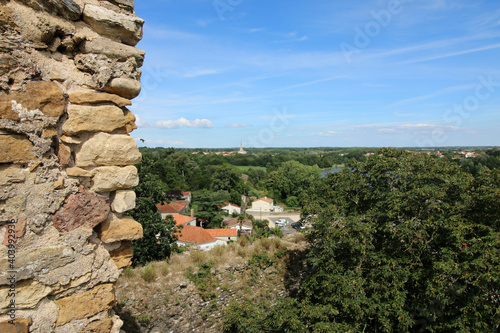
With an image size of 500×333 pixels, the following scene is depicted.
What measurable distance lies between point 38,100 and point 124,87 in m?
0.68

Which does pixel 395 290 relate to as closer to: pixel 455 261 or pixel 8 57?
pixel 455 261

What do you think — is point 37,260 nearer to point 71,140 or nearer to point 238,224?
point 71,140

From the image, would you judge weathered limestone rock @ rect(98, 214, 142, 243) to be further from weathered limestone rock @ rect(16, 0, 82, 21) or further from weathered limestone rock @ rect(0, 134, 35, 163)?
weathered limestone rock @ rect(16, 0, 82, 21)

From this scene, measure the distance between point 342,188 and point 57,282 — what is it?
866cm

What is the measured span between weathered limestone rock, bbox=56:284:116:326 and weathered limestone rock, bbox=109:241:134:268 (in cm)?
22

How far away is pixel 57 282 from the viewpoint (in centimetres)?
221

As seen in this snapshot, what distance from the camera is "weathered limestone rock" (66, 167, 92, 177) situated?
240cm

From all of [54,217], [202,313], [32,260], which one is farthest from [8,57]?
[202,313]

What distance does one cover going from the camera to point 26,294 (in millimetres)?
2078

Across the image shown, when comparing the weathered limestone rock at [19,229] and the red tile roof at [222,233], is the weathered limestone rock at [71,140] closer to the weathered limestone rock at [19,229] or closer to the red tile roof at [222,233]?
the weathered limestone rock at [19,229]

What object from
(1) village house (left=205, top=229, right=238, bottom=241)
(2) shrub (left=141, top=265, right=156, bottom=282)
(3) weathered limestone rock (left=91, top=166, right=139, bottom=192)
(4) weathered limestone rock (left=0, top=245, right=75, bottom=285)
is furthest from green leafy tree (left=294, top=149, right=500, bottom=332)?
(1) village house (left=205, top=229, right=238, bottom=241)

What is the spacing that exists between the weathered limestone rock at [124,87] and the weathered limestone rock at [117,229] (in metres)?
1.18

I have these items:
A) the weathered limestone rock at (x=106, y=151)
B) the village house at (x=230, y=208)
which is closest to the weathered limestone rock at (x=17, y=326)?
the weathered limestone rock at (x=106, y=151)

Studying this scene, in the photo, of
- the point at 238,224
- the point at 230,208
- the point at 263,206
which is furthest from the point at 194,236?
the point at 263,206
